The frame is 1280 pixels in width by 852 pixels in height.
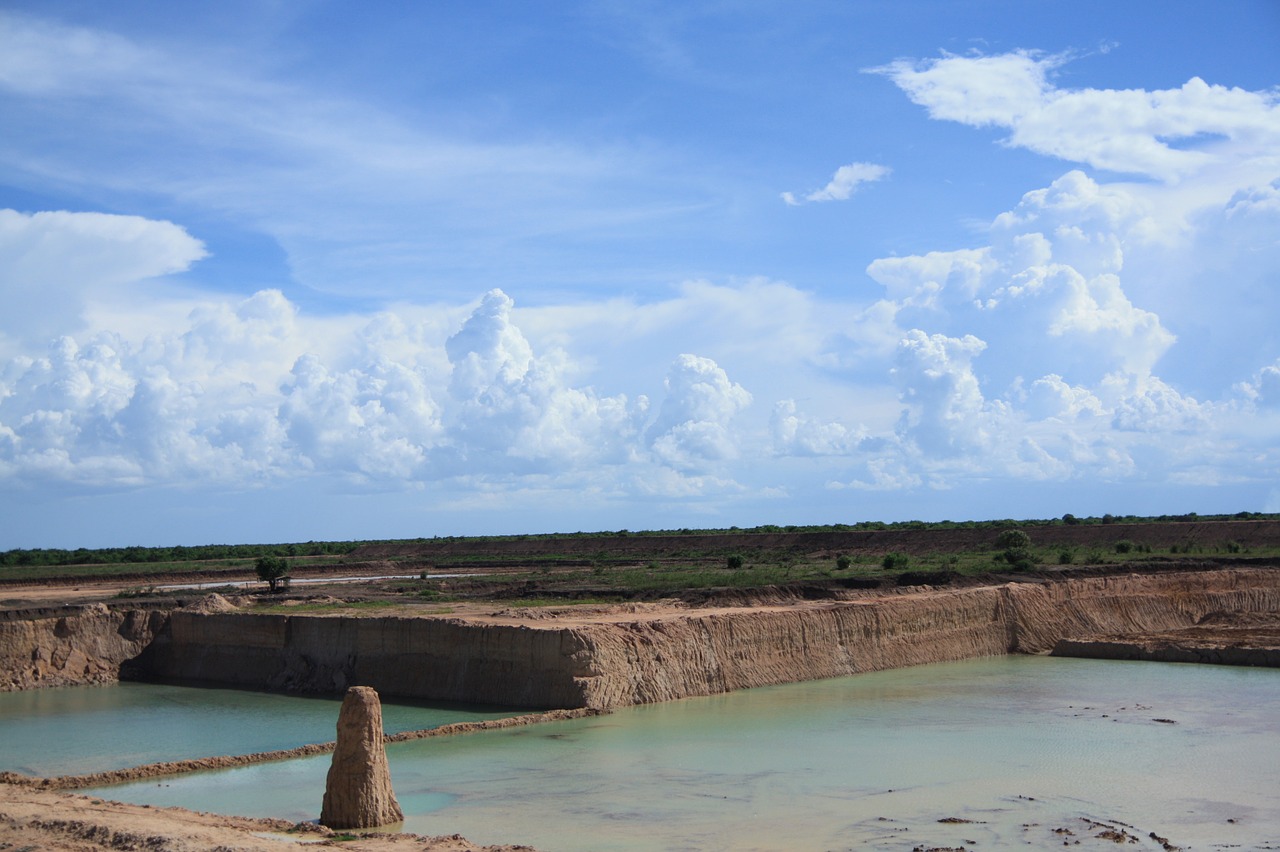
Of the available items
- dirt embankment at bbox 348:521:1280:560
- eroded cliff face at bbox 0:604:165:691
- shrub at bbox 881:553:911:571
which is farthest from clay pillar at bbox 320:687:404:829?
dirt embankment at bbox 348:521:1280:560

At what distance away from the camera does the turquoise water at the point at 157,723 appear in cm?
1989

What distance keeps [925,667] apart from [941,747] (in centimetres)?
1149

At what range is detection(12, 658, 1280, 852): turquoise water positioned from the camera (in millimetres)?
14242

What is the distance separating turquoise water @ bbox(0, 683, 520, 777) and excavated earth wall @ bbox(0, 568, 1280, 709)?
93 cm

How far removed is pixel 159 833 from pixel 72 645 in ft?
64.2

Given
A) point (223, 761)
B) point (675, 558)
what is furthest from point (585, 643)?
point (675, 558)

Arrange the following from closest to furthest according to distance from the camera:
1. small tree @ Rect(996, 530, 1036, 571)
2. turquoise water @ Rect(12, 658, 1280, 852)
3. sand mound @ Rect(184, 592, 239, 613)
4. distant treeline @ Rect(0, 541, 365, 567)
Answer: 1. turquoise water @ Rect(12, 658, 1280, 852)
2. sand mound @ Rect(184, 592, 239, 613)
3. small tree @ Rect(996, 530, 1036, 571)
4. distant treeline @ Rect(0, 541, 365, 567)

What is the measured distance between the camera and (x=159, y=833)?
12.4 m

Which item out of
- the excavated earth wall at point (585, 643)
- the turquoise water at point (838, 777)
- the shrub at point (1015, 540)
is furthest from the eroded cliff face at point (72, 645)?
the shrub at point (1015, 540)

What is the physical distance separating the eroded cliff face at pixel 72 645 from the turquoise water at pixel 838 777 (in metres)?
13.5

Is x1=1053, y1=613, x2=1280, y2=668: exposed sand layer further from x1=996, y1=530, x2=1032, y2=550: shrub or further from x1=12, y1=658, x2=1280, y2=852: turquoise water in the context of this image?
x1=996, y1=530, x2=1032, y2=550: shrub

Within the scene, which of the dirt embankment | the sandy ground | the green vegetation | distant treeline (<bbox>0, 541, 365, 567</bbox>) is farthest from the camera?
distant treeline (<bbox>0, 541, 365, 567</bbox>)

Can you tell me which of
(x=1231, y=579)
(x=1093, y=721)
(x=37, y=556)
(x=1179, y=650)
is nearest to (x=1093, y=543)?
(x=1231, y=579)

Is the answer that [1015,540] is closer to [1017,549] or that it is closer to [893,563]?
[1017,549]
